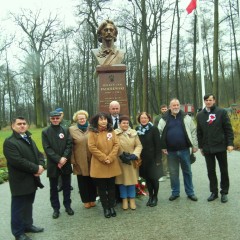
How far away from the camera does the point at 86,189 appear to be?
5984mm

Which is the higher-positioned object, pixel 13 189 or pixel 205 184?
pixel 13 189

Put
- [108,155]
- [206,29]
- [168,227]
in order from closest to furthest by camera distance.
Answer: [168,227] < [108,155] < [206,29]

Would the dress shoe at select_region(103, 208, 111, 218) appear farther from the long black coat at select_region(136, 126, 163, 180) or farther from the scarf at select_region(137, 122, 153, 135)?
the scarf at select_region(137, 122, 153, 135)

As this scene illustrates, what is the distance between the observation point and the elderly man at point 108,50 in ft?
26.1

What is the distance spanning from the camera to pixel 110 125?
551cm

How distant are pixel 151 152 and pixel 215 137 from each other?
3.89 feet

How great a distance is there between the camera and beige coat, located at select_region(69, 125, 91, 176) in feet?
18.9

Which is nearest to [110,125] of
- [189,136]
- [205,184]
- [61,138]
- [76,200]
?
[61,138]

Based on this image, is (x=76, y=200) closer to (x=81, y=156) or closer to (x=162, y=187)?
(x=81, y=156)

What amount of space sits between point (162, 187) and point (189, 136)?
5.89ft

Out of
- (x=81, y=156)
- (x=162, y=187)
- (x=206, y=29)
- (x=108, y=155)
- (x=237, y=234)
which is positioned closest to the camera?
(x=237, y=234)

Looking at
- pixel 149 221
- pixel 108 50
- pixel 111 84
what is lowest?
pixel 149 221

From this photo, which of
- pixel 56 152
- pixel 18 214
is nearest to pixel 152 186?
pixel 56 152

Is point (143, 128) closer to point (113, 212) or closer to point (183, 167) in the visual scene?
point (183, 167)
